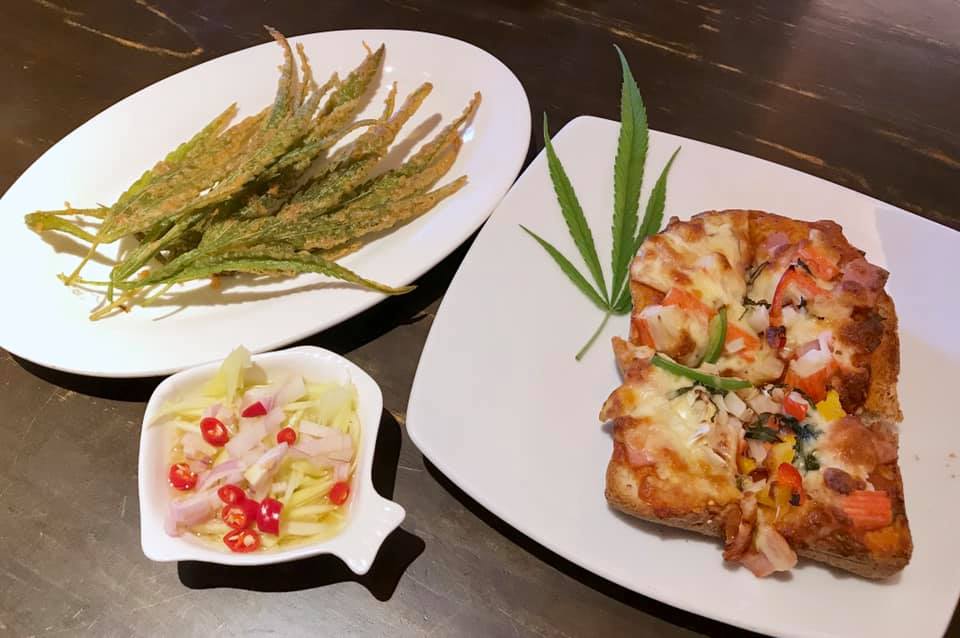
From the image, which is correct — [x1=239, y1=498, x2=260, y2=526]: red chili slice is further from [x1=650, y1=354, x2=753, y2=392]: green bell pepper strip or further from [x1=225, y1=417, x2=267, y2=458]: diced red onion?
[x1=650, y1=354, x2=753, y2=392]: green bell pepper strip

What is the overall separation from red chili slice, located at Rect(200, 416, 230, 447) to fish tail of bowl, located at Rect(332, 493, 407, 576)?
1.68ft

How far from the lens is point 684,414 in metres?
2.06

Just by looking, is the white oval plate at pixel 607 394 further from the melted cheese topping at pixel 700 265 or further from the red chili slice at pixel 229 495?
the red chili slice at pixel 229 495

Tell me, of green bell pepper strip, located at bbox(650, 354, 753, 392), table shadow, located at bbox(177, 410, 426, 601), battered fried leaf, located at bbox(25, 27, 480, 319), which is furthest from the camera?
battered fried leaf, located at bbox(25, 27, 480, 319)

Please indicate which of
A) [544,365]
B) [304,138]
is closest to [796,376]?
[544,365]

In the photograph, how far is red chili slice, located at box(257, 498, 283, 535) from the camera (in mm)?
2082

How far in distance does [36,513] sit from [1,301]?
81 cm

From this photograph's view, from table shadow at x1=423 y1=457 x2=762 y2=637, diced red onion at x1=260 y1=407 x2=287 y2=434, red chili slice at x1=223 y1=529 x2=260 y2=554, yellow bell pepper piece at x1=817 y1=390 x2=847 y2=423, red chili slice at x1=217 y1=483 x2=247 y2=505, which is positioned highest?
yellow bell pepper piece at x1=817 y1=390 x2=847 y2=423

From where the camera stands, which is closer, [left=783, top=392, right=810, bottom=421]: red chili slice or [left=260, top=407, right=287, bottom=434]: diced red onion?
[left=783, top=392, right=810, bottom=421]: red chili slice

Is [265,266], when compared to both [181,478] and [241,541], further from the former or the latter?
[241,541]

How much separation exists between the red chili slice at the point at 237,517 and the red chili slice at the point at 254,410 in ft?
0.95

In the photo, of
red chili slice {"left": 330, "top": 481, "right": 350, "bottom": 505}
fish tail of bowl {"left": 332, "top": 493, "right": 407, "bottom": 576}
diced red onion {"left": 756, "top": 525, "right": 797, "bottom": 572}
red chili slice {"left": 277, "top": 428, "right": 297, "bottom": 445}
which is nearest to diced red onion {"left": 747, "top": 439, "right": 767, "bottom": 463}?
diced red onion {"left": 756, "top": 525, "right": 797, "bottom": 572}

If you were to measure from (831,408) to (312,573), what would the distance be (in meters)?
1.63

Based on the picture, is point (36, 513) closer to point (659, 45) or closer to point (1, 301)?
point (1, 301)
